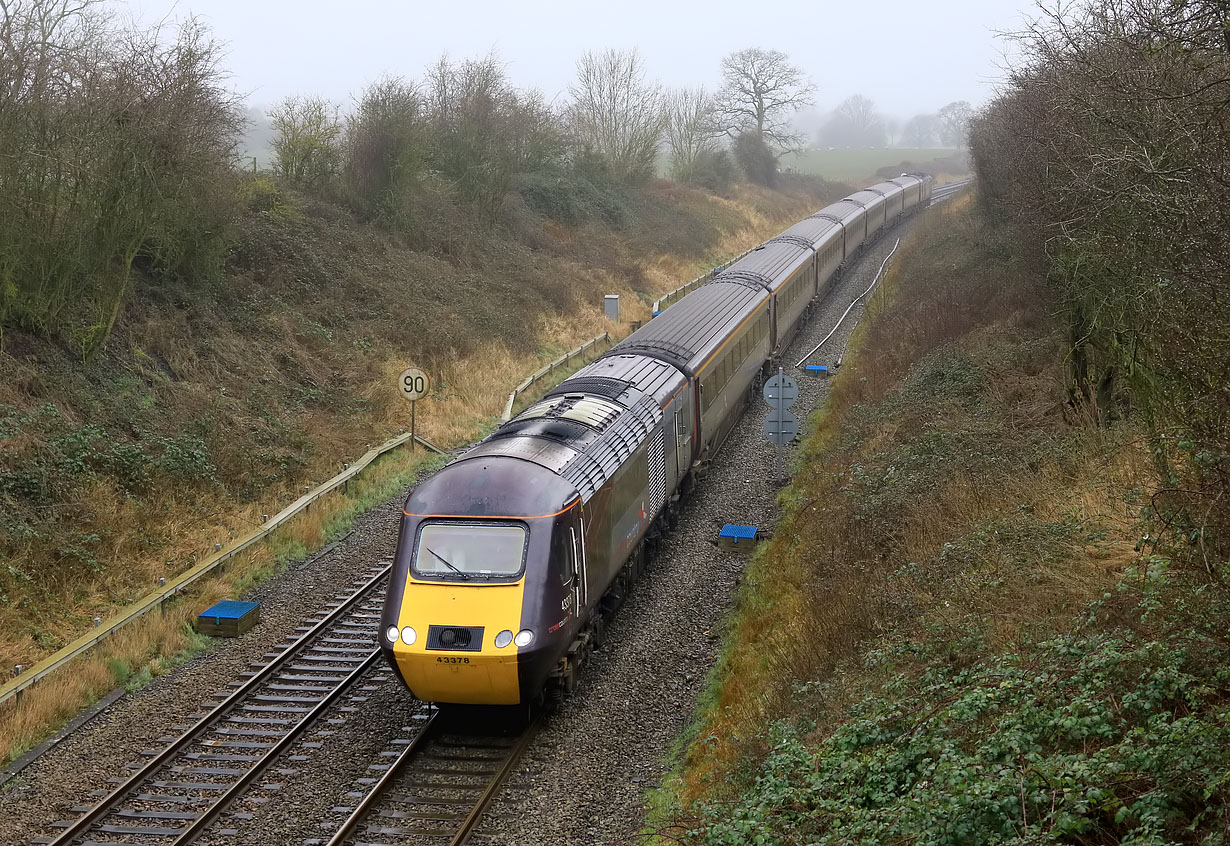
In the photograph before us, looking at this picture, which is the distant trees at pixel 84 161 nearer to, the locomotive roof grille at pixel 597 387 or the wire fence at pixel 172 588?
the wire fence at pixel 172 588

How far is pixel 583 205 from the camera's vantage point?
45188 millimetres

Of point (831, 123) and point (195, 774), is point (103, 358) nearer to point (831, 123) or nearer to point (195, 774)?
point (195, 774)

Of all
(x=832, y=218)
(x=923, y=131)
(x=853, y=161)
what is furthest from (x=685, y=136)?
(x=923, y=131)

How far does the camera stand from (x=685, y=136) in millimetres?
63812

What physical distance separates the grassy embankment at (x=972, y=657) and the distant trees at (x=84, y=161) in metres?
12.6

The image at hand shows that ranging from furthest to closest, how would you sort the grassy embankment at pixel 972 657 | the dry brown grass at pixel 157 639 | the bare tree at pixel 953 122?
1. the bare tree at pixel 953 122
2. the dry brown grass at pixel 157 639
3. the grassy embankment at pixel 972 657

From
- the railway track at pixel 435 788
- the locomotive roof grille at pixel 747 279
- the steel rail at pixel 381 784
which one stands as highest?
the locomotive roof grille at pixel 747 279

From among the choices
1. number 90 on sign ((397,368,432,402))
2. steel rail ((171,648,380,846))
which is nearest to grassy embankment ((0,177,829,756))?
number 90 on sign ((397,368,432,402))

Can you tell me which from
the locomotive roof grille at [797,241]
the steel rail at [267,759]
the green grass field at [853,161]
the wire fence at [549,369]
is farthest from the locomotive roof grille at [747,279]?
the green grass field at [853,161]

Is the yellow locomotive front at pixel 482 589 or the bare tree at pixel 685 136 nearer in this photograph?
the yellow locomotive front at pixel 482 589

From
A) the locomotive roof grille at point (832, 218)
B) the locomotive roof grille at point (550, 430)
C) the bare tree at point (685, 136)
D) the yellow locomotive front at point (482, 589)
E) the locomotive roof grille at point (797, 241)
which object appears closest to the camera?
the yellow locomotive front at point (482, 589)

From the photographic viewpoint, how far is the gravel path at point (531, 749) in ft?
31.1

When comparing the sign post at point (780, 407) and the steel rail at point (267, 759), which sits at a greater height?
the sign post at point (780, 407)

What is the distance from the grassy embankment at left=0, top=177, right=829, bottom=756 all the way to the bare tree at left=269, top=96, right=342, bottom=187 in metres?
2.15
